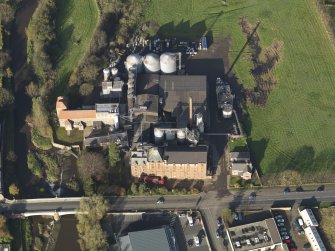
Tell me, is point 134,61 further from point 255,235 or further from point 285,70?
point 255,235

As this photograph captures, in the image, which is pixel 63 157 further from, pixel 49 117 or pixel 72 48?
pixel 72 48

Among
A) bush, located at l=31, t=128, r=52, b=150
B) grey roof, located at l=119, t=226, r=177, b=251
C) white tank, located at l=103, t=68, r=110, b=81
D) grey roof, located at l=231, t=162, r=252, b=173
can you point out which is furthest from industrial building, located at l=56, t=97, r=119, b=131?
grey roof, located at l=231, t=162, r=252, b=173

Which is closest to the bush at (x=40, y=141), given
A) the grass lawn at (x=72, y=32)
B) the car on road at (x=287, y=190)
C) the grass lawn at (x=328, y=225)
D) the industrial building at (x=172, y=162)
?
the grass lawn at (x=72, y=32)

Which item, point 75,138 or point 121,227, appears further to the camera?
point 75,138

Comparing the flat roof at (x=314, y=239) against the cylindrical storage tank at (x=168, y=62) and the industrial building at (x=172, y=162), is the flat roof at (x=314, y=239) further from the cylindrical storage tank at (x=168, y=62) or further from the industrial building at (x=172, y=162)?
the cylindrical storage tank at (x=168, y=62)

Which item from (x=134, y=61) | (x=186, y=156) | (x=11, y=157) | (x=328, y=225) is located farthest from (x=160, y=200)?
(x=134, y=61)

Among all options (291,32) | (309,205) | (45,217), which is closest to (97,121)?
(45,217)
